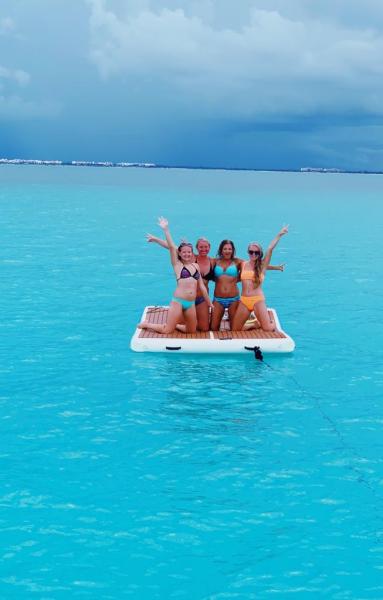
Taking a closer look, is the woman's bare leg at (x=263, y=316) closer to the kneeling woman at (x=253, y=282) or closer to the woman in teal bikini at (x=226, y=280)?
the kneeling woman at (x=253, y=282)

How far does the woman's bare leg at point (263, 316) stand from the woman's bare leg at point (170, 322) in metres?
1.40

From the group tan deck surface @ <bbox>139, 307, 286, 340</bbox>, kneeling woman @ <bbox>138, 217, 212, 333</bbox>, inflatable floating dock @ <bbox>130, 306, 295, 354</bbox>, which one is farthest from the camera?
tan deck surface @ <bbox>139, 307, 286, 340</bbox>

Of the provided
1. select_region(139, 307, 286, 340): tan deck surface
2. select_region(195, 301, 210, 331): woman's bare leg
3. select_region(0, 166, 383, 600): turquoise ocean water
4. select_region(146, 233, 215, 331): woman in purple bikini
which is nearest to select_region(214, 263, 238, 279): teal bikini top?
select_region(146, 233, 215, 331): woman in purple bikini

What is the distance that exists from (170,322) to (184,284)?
0.78m

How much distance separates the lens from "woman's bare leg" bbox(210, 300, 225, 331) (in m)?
13.5

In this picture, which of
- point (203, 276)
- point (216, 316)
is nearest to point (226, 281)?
point (203, 276)

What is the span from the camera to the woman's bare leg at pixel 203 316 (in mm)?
13203

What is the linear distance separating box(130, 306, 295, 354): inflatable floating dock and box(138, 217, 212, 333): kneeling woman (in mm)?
357

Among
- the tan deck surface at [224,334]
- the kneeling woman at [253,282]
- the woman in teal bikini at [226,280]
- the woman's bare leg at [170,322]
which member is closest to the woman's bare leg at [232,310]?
the woman in teal bikini at [226,280]

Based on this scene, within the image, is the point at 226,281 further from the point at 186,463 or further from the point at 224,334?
the point at 186,463

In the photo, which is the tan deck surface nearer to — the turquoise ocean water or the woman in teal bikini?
the turquoise ocean water

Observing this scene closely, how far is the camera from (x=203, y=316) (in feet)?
43.7

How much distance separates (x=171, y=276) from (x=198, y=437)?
1568 cm

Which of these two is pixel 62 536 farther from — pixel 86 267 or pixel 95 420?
pixel 86 267
